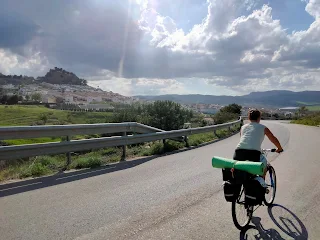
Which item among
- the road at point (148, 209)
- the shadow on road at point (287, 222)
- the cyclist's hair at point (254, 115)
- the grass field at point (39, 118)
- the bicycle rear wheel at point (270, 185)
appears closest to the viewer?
the road at point (148, 209)

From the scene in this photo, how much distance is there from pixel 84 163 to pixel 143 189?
2.67m

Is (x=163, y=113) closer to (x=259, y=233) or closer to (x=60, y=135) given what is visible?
(x=60, y=135)

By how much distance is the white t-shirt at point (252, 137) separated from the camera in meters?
4.95

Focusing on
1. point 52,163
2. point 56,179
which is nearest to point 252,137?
point 56,179

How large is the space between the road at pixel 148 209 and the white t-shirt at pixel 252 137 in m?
1.14

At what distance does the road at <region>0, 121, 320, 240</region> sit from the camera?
14.0ft

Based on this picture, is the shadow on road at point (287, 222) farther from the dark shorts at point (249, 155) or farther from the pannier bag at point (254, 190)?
the dark shorts at point (249, 155)

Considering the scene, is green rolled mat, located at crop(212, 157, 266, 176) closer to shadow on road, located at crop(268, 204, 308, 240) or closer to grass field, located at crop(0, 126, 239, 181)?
shadow on road, located at crop(268, 204, 308, 240)

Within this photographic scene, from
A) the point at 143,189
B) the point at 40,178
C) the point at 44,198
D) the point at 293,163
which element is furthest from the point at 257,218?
the point at 293,163

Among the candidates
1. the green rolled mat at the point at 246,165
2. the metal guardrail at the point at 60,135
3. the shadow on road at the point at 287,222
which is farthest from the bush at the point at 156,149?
the green rolled mat at the point at 246,165

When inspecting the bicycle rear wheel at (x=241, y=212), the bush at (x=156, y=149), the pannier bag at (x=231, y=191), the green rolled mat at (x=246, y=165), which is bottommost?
the bush at (x=156, y=149)

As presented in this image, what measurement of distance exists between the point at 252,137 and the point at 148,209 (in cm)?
202

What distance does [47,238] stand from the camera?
3.99 m

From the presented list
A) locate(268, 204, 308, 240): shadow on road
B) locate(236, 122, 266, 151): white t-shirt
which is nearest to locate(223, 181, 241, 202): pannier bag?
locate(236, 122, 266, 151): white t-shirt
